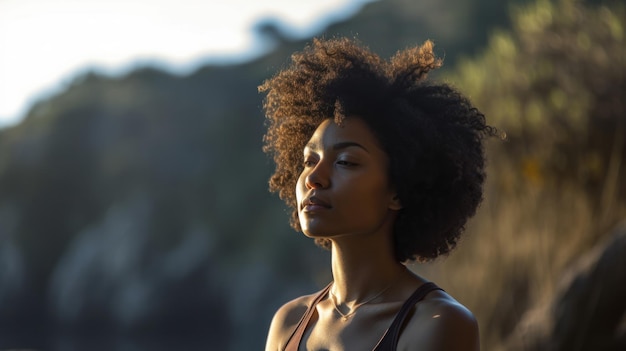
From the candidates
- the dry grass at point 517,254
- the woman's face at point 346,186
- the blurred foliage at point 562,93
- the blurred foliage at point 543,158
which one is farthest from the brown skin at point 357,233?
the blurred foliage at point 562,93

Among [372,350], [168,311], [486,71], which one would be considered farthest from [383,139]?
[168,311]

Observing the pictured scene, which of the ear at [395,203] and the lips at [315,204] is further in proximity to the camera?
the ear at [395,203]

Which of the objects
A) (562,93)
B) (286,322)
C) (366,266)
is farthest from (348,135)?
(562,93)

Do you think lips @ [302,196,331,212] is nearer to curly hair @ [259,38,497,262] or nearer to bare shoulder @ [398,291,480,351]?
curly hair @ [259,38,497,262]

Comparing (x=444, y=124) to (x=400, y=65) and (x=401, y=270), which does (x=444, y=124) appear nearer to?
(x=400, y=65)

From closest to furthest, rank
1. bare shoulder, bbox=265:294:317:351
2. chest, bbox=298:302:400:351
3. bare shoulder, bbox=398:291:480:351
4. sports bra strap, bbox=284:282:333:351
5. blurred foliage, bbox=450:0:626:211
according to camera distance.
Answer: bare shoulder, bbox=398:291:480:351, chest, bbox=298:302:400:351, sports bra strap, bbox=284:282:333:351, bare shoulder, bbox=265:294:317:351, blurred foliage, bbox=450:0:626:211

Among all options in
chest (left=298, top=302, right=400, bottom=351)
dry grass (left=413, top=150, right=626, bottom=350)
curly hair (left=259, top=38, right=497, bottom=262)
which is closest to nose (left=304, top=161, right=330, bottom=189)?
curly hair (left=259, top=38, right=497, bottom=262)

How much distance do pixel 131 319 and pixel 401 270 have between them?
28.3m

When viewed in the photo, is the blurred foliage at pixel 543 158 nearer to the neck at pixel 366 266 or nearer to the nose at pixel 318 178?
the neck at pixel 366 266

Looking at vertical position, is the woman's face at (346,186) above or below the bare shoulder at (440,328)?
above

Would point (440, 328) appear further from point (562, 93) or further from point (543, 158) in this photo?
point (562, 93)

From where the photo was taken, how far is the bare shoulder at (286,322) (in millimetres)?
3689

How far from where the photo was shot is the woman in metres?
3.33

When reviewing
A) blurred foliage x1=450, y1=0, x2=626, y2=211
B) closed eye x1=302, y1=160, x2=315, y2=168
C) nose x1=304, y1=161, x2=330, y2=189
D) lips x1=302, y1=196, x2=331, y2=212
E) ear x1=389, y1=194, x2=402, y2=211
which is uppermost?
blurred foliage x1=450, y1=0, x2=626, y2=211
